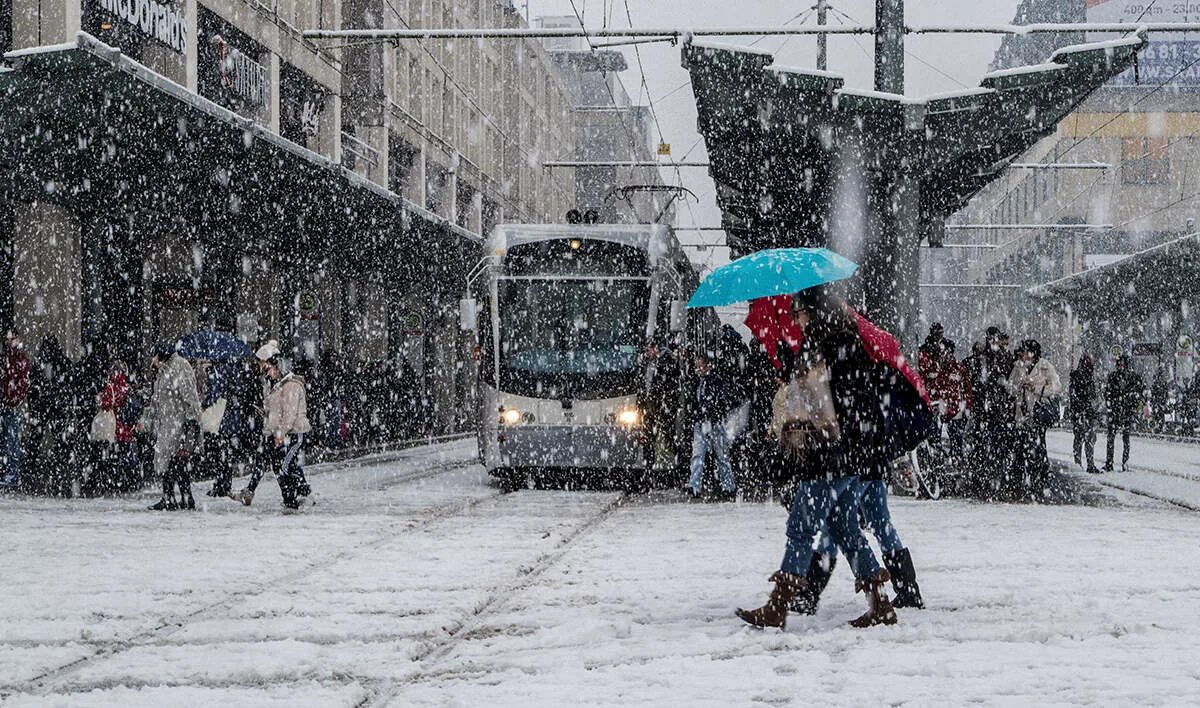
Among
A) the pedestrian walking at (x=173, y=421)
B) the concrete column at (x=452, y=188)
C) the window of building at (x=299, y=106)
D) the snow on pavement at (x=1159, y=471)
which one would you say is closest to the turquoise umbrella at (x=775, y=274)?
the pedestrian walking at (x=173, y=421)

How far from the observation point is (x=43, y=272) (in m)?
20.0

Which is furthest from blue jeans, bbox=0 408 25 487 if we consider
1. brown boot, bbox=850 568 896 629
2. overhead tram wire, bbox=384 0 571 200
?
overhead tram wire, bbox=384 0 571 200

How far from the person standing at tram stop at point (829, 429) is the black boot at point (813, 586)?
309mm

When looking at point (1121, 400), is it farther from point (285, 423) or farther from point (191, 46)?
point (191, 46)

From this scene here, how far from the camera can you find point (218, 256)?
82.0 feet

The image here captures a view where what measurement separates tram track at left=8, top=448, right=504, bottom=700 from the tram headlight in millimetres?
2879

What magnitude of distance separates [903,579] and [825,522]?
1.94 ft

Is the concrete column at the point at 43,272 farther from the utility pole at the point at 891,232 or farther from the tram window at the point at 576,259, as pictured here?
the utility pole at the point at 891,232

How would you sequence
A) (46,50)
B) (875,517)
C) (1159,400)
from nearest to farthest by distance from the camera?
(875,517), (46,50), (1159,400)

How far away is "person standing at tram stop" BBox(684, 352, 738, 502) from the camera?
1501 centimetres

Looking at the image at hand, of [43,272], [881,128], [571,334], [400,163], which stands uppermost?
[400,163]

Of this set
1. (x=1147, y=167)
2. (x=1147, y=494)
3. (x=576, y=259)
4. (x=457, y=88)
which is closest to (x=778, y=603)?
(x=1147, y=494)

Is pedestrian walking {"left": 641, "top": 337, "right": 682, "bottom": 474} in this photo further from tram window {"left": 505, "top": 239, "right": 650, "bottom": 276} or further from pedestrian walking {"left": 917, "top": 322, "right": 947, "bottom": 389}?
pedestrian walking {"left": 917, "top": 322, "right": 947, "bottom": 389}

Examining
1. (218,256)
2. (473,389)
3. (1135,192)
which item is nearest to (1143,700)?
(218,256)
